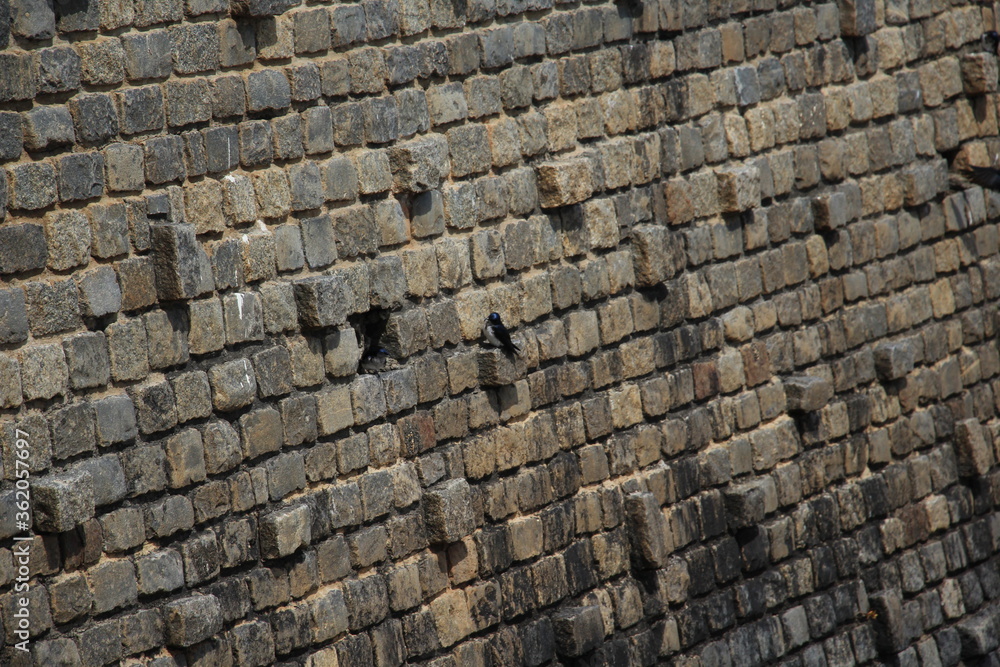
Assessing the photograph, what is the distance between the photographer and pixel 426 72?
23.8ft

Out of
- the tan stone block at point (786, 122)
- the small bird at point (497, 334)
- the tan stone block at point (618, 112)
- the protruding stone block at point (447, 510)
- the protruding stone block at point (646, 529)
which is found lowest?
the protruding stone block at point (646, 529)

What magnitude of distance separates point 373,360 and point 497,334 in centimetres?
76

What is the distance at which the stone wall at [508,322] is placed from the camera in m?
5.88

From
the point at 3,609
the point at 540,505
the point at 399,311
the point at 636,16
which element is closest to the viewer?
the point at 3,609

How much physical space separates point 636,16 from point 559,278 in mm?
1719

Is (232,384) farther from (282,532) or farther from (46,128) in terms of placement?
(46,128)

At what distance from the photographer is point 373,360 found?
7.04 m

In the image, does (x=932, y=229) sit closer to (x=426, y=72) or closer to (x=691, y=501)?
(x=691, y=501)

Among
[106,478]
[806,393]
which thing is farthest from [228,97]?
[806,393]

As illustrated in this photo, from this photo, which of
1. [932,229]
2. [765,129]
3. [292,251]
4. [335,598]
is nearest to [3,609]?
[335,598]

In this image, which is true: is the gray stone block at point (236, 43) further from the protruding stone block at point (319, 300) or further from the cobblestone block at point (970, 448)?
the cobblestone block at point (970, 448)

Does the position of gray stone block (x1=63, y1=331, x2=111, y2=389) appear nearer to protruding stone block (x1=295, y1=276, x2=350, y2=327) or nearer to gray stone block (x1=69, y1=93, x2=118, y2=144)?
gray stone block (x1=69, y1=93, x2=118, y2=144)

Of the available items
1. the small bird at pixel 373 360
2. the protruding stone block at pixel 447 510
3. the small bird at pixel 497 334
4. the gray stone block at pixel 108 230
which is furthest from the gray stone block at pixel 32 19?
the protruding stone block at pixel 447 510

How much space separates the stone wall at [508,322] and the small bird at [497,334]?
2.3 inches
